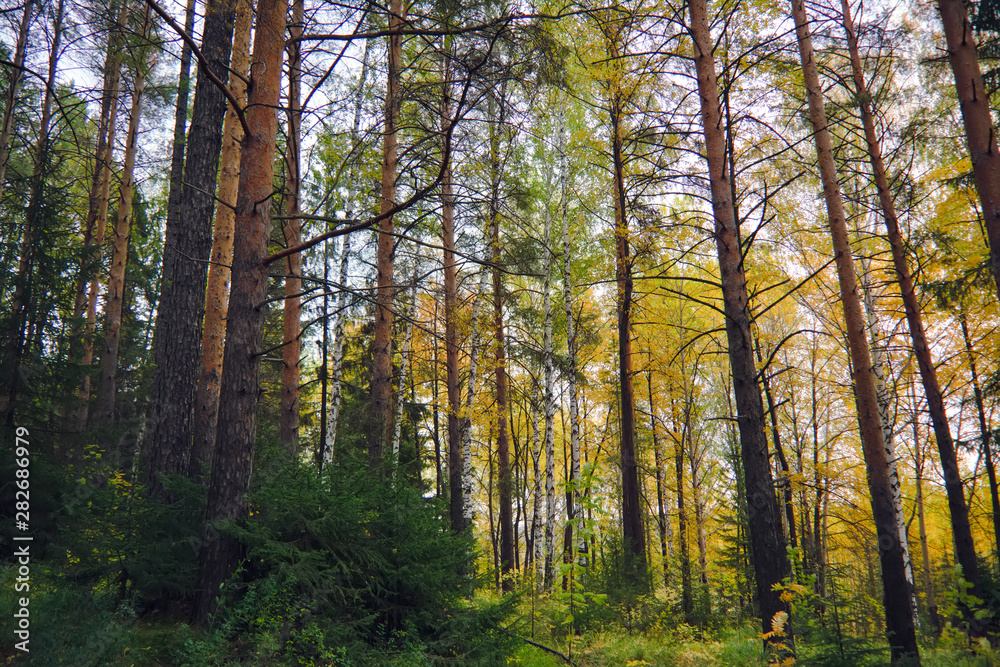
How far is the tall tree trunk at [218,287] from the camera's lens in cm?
621

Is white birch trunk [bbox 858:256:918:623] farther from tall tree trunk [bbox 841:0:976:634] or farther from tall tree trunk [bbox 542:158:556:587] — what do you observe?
tall tree trunk [bbox 542:158:556:587]

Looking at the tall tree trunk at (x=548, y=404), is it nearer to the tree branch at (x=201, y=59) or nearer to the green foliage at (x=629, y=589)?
the green foliage at (x=629, y=589)

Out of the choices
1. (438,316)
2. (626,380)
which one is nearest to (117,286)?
(438,316)

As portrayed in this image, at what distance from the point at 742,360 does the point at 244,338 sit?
465 cm

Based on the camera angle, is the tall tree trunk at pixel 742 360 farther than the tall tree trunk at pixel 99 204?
No

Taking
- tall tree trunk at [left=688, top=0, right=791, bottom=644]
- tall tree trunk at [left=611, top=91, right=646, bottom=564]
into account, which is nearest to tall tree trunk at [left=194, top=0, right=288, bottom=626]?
tall tree trunk at [left=688, top=0, right=791, bottom=644]

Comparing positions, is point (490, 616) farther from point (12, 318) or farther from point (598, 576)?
point (12, 318)

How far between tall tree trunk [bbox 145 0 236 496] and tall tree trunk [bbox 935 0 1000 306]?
24.8 feet

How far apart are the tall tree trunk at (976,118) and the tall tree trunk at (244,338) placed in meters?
6.20

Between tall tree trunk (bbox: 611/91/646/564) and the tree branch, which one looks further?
tall tree trunk (bbox: 611/91/646/564)

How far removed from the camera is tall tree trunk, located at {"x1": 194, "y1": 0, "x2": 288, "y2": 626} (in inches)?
156

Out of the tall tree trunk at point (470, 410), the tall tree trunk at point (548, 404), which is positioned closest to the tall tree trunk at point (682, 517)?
the tall tree trunk at point (548, 404)

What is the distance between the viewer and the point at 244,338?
160 inches

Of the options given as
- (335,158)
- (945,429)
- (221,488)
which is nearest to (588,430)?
(945,429)
